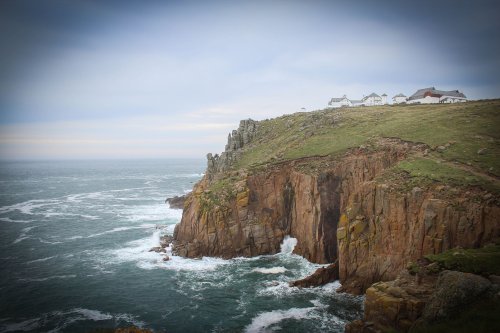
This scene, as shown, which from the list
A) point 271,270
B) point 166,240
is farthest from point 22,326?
point 271,270

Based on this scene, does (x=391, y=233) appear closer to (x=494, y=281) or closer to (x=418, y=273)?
(x=418, y=273)

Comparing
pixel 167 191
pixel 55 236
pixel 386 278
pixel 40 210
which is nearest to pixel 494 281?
pixel 386 278

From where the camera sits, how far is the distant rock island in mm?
25812

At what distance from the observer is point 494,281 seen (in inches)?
927

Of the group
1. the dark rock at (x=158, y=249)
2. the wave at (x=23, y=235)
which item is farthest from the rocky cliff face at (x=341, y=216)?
the wave at (x=23, y=235)

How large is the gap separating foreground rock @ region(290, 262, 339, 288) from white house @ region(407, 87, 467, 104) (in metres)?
70.7

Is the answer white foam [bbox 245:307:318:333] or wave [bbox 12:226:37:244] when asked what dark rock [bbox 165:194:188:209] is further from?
white foam [bbox 245:307:318:333]

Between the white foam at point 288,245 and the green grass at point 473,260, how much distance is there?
24.3 m

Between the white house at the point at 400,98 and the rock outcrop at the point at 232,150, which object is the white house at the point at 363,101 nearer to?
the white house at the point at 400,98

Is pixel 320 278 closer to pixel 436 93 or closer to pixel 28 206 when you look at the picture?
pixel 436 93

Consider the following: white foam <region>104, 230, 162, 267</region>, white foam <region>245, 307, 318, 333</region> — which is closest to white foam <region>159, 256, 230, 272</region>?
white foam <region>104, 230, 162, 267</region>

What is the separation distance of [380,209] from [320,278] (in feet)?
36.7

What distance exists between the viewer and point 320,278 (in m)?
40.4

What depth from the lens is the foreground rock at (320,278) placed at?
40.0 meters
